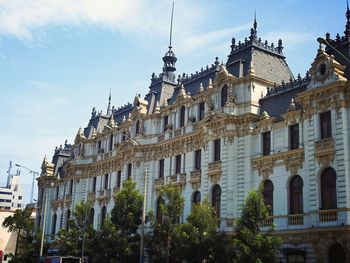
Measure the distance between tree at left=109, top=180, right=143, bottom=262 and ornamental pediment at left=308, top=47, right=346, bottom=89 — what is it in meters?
17.1

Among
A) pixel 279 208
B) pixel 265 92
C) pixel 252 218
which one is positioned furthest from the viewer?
pixel 265 92

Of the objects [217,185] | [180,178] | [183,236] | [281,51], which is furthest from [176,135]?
[183,236]

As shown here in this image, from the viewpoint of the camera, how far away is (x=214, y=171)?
42.8m

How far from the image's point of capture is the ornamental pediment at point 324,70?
3438 cm

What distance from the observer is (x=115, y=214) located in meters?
43.3

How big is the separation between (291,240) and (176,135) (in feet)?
57.9

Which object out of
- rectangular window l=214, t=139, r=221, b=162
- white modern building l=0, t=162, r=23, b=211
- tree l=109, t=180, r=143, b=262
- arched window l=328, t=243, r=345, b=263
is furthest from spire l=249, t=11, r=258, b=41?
white modern building l=0, t=162, r=23, b=211

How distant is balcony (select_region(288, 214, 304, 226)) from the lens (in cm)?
3556

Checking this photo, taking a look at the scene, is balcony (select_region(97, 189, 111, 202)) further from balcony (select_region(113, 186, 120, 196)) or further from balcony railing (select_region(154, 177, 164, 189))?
balcony railing (select_region(154, 177, 164, 189))

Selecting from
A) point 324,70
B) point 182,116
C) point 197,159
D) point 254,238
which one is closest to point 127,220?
point 197,159

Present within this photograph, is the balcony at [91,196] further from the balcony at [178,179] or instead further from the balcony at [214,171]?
the balcony at [214,171]

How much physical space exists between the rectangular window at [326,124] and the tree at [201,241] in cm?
947

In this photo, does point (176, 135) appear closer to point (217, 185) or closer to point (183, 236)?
point (217, 185)

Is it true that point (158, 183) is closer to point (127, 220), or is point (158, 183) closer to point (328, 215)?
point (127, 220)
